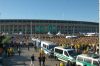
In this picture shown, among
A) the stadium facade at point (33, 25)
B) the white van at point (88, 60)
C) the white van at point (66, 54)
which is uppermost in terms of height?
the white van at point (88, 60)

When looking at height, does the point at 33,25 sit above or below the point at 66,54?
below

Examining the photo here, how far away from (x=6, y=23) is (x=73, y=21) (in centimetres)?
4053

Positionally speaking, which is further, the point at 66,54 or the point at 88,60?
the point at 66,54

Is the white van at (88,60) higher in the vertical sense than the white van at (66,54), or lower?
higher

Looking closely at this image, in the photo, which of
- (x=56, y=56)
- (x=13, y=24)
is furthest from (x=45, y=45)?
(x=13, y=24)

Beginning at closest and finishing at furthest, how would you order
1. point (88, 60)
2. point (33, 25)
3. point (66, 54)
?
point (88, 60), point (66, 54), point (33, 25)

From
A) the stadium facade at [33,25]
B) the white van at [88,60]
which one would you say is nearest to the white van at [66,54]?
the white van at [88,60]

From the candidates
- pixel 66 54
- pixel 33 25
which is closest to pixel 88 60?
pixel 66 54

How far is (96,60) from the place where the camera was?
2091 cm

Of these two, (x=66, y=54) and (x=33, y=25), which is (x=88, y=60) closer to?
(x=66, y=54)

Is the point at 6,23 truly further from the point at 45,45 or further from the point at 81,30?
the point at 45,45

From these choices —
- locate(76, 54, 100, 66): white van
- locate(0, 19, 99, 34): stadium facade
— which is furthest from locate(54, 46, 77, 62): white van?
locate(0, 19, 99, 34): stadium facade

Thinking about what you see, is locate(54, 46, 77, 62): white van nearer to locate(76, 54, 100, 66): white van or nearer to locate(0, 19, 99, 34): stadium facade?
locate(76, 54, 100, 66): white van

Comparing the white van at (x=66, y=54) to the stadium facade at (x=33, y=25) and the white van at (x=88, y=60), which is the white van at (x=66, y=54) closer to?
the white van at (x=88, y=60)
